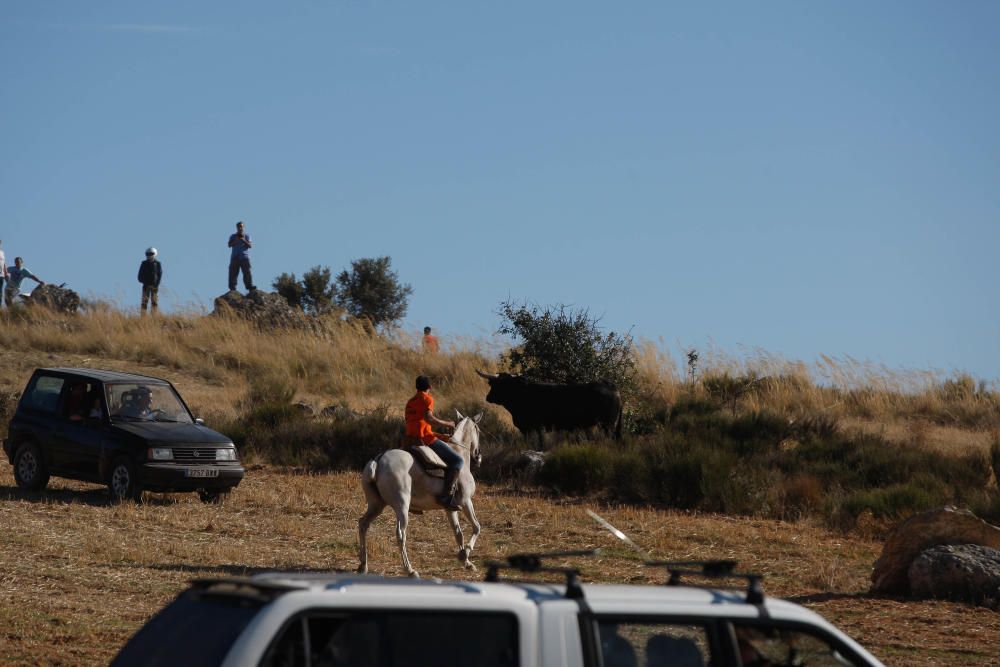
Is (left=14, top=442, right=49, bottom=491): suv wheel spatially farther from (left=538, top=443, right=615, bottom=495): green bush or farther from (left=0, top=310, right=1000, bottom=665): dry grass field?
(left=538, top=443, right=615, bottom=495): green bush

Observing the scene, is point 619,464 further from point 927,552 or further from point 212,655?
point 212,655

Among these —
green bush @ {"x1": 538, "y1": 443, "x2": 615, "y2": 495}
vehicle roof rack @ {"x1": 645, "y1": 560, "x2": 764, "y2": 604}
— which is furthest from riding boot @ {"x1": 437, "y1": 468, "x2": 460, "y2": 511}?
vehicle roof rack @ {"x1": 645, "y1": 560, "x2": 764, "y2": 604}

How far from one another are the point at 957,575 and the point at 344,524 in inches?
339

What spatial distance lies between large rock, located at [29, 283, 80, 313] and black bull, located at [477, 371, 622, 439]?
2027 cm

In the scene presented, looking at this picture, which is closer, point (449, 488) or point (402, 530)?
point (402, 530)

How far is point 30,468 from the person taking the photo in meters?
21.5

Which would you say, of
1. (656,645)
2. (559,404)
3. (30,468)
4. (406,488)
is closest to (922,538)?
(406,488)

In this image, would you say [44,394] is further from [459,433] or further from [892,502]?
[892,502]

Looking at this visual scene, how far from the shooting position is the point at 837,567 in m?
16.6

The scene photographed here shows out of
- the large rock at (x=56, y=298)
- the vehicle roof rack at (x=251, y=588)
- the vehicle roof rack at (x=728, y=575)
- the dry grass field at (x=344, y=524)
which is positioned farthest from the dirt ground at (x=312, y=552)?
the large rock at (x=56, y=298)

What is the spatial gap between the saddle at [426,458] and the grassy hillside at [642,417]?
7.78 m

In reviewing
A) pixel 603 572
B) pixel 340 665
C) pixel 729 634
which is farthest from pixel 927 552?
pixel 340 665

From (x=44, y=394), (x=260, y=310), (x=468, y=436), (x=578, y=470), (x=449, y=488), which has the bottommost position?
(x=449, y=488)

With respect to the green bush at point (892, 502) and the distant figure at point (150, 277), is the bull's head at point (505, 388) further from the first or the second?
the distant figure at point (150, 277)
